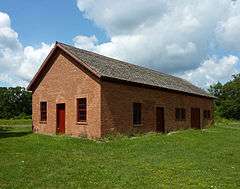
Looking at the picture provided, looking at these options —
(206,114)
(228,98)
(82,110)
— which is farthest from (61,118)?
(228,98)

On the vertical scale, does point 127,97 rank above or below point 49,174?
above

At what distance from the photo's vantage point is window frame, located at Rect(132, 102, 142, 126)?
28.1 m

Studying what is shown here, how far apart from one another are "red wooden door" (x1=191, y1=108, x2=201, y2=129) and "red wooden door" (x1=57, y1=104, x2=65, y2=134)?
49.5ft

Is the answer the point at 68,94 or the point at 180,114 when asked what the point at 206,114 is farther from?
the point at 68,94

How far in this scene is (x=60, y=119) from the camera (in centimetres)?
2856

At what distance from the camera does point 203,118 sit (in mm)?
42031

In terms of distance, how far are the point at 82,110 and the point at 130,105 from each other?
3258 mm

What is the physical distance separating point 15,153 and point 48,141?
4.40 metres

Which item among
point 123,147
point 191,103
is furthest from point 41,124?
point 191,103

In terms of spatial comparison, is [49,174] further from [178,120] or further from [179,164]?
[178,120]

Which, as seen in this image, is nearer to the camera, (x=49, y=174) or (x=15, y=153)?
(x=49, y=174)

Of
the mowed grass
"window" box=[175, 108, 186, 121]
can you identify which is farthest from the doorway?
"window" box=[175, 108, 186, 121]

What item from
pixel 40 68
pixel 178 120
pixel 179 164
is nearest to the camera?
pixel 179 164

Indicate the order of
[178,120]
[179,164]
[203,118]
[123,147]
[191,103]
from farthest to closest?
[203,118] → [191,103] → [178,120] → [123,147] → [179,164]
